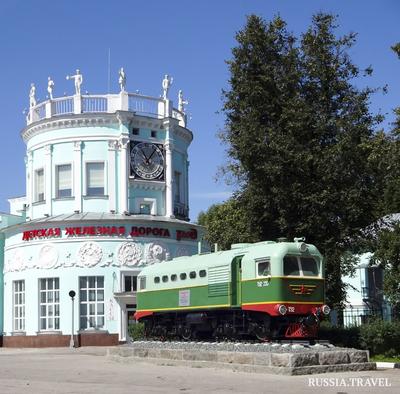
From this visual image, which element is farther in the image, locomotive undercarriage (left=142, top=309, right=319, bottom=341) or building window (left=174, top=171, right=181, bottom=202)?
building window (left=174, top=171, right=181, bottom=202)

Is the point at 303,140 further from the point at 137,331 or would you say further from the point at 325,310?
the point at 137,331

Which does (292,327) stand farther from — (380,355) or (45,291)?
(45,291)

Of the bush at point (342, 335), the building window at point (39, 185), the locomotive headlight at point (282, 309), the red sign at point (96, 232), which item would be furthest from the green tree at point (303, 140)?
the building window at point (39, 185)

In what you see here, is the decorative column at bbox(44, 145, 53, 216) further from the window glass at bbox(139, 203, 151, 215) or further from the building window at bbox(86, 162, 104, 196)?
the window glass at bbox(139, 203, 151, 215)

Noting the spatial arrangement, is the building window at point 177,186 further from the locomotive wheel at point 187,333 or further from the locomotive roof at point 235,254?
the locomotive wheel at point 187,333

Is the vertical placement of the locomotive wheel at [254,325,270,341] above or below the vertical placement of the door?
below

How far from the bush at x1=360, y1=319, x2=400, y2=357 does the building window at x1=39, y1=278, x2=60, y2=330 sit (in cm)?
2062

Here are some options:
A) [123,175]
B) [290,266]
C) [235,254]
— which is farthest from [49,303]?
[290,266]

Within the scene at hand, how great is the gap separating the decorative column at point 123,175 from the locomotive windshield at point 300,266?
19.9 m

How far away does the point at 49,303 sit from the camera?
132 ft

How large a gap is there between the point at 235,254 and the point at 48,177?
20.9 meters

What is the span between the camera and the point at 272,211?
2814 cm

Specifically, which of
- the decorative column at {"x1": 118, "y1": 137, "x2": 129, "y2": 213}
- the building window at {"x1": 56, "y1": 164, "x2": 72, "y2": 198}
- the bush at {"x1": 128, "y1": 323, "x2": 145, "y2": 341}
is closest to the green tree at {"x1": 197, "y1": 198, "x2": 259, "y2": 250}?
the decorative column at {"x1": 118, "y1": 137, "x2": 129, "y2": 213}

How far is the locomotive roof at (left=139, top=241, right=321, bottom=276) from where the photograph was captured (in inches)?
859
